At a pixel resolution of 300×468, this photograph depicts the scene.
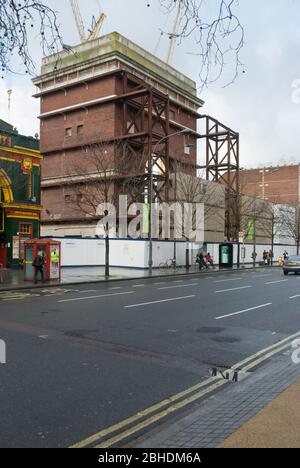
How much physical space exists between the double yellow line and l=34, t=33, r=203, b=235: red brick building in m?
37.9

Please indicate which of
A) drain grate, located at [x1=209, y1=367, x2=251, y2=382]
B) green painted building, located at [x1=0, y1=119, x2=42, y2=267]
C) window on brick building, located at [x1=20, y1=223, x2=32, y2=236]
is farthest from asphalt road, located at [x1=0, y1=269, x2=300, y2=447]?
window on brick building, located at [x1=20, y1=223, x2=32, y2=236]

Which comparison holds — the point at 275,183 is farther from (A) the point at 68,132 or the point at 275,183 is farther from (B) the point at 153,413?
(B) the point at 153,413

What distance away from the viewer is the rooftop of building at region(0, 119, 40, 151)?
1155 inches

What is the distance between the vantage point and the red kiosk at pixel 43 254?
2270 centimetres

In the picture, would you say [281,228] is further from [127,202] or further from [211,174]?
[127,202]

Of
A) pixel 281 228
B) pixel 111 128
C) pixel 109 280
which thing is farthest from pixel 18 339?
pixel 281 228

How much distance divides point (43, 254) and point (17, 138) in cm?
1056

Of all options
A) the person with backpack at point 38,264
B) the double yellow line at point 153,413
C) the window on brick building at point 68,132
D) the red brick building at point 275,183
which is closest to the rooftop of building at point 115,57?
the window on brick building at point 68,132

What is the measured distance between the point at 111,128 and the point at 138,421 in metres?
45.7

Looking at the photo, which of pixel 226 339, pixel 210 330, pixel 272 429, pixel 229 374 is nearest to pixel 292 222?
pixel 210 330

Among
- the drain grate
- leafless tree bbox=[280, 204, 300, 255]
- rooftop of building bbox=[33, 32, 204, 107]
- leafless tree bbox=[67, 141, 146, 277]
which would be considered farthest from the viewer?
leafless tree bbox=[280, 204, 300, 255]

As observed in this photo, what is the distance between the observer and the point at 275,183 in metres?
93.4

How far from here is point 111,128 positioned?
48.3 m

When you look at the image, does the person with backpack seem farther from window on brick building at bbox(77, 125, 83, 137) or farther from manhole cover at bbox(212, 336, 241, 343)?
window on brick building at bbox(77, 125, 83, 137)
